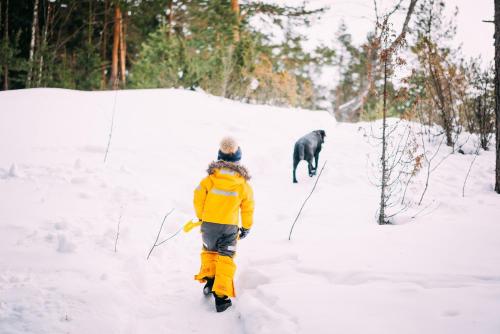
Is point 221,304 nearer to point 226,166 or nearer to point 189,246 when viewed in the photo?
point 226,166

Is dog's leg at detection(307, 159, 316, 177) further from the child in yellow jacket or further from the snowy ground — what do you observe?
the child in yellow jacket

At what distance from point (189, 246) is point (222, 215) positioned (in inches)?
54.2

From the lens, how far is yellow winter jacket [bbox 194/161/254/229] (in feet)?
8.99

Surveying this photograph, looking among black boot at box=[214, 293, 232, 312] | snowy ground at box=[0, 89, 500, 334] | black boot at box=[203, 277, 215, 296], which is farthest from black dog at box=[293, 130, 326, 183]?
black boot at box=[214, 293, 232, 312]

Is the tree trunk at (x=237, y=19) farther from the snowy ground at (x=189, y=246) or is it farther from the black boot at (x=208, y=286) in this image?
the black boot at (x=208, y=286)

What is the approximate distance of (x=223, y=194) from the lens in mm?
2732

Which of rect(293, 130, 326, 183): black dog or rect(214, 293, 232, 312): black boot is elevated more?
rect(293, 130, 326, 183): black dog

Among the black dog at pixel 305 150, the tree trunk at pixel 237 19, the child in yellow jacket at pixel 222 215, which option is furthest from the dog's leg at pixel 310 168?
the tree trunk at pixel 237 19

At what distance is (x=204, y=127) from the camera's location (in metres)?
8.04

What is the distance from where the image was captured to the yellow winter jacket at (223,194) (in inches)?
108

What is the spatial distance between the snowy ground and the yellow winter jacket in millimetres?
709

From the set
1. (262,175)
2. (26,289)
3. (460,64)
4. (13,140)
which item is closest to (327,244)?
(26,289)

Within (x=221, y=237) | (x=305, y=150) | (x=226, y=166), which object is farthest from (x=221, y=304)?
(x=305, y=150)

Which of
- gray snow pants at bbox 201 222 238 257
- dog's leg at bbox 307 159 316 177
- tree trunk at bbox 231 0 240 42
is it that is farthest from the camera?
tree trunk at bbox 231 0 240 42
